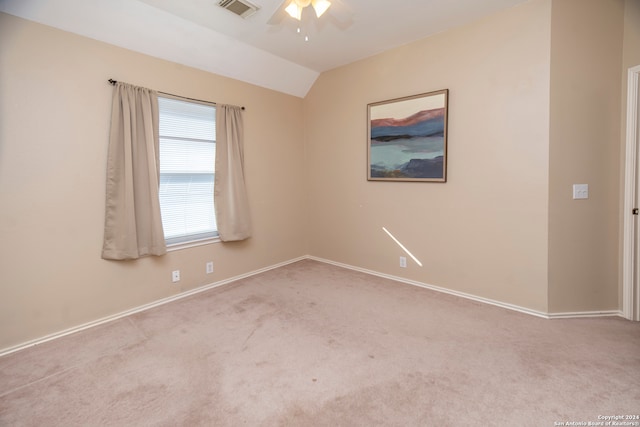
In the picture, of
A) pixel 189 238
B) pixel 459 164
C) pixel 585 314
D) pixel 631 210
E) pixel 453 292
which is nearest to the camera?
pixel 631 210

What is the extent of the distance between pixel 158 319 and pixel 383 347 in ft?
6.57

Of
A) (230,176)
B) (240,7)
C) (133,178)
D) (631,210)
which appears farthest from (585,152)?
(133,178)

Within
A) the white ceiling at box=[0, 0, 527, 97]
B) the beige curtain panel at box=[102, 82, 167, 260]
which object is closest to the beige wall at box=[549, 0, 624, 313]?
the white ceiling at box=[0, 0, 527, 97]

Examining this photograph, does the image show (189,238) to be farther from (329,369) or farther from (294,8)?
(294,8)

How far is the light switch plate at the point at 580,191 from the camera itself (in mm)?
2666

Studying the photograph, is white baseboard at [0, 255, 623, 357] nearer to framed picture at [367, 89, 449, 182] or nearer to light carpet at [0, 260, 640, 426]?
light carpet at [0, 260, 640, 426]

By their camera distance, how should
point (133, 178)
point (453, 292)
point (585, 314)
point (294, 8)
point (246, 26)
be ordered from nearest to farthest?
point (294, 8) < point (585, 314) < point (133, 178) < point (246, 26) < point (453, 292)

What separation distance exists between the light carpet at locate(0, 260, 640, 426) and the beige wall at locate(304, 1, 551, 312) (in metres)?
0.47

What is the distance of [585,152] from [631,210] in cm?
61

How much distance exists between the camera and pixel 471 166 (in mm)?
3068

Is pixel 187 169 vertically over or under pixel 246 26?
under

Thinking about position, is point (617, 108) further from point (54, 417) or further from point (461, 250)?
point (54, 417)

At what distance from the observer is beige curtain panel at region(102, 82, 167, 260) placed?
2.72m

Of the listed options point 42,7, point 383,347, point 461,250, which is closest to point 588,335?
point 461,250
